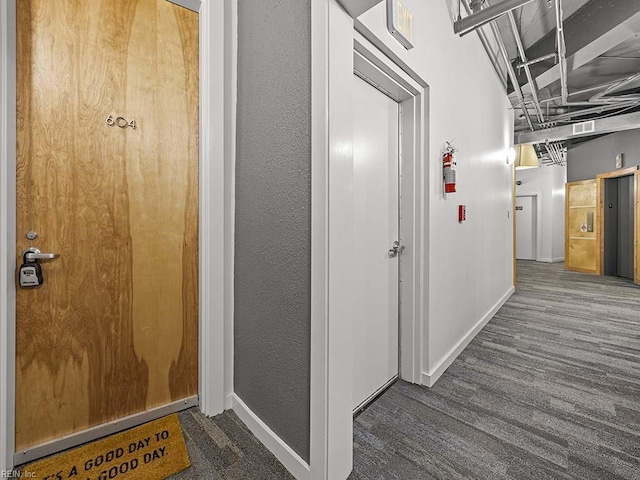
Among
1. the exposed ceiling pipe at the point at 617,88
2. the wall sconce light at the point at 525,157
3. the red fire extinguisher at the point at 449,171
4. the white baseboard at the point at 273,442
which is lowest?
the white baseboard at the point at 273,442

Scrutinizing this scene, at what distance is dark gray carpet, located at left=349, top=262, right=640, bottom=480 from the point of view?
1.40m

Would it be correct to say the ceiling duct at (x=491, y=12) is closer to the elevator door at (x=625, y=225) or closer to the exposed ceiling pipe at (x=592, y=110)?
the exposed ceiling pipe at (x=592, y=110)

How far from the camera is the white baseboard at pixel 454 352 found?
6.88 feet

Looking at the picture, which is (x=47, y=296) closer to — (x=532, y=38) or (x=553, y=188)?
(x=532, y=38)

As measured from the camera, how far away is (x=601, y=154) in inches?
257

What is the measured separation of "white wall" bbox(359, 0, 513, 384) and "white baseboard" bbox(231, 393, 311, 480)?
116cm

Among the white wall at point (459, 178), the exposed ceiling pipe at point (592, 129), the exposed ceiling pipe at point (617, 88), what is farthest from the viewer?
the exposed ceiling pipe at point (592, 129)

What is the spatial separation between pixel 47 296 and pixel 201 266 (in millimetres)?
730

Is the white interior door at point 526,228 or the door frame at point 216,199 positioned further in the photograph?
the white interior door at point 526,228

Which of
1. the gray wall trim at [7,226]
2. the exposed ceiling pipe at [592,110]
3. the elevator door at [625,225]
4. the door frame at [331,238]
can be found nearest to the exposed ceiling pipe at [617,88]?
the exposed ceiling pipe at [592,110]

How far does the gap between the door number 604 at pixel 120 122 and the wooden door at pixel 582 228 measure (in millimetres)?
8958

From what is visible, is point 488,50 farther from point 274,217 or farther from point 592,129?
point 592,129

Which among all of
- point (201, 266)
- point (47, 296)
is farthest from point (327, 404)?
point (47, 296)

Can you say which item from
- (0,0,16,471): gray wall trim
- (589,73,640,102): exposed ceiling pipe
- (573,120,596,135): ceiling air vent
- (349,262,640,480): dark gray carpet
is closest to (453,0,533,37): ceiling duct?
(349,262,640,480): dark gray carpet
